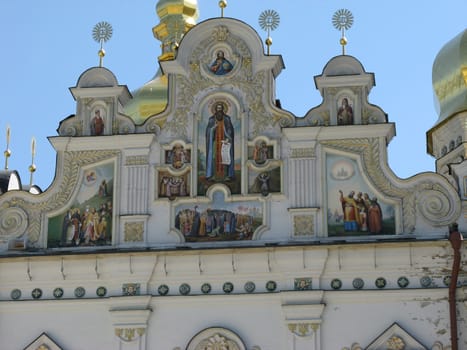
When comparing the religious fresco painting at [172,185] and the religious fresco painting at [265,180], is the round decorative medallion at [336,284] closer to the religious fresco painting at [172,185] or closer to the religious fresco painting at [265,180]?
the religious fresco painting at [265,180]

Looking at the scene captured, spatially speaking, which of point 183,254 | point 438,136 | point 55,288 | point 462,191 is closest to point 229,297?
point 183,254

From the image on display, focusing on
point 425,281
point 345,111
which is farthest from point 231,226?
point 425,281

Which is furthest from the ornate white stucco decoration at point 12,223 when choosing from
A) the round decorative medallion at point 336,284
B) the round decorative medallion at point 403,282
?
the round decorative medallion at point 403,282

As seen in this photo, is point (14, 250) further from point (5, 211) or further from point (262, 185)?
point (262, 185)

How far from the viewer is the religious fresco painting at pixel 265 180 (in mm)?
15867

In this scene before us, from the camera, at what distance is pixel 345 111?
52.9ft

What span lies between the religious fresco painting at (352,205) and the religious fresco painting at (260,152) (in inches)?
30.7

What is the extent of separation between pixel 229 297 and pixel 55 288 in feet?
7.68

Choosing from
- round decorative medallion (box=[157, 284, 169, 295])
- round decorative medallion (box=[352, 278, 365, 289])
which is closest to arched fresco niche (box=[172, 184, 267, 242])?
round decorative medallion (box=[157, 284, 169, 295])

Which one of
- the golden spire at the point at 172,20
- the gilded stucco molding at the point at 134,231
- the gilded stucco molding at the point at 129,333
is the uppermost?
the golden spire at the point at 172,20

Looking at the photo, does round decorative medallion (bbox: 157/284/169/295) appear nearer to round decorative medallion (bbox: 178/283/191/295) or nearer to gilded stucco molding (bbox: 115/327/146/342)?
round decorative medallion (bbox: 178/283/191/295)

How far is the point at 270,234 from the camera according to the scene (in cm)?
1565

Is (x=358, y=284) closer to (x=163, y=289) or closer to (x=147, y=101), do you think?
(x=163, y=289)

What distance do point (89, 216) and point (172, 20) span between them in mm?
7630
